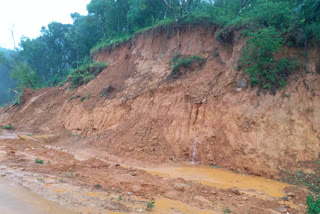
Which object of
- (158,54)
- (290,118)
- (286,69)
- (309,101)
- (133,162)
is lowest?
(133,162)

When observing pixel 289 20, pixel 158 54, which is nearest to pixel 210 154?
pixel 289 20

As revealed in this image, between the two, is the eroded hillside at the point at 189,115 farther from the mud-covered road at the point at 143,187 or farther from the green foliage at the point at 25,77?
the green foliage at the point at 25,77

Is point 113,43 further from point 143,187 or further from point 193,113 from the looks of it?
point 143,187

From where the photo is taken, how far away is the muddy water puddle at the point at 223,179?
5438 millimetres

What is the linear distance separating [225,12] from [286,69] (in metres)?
6.38

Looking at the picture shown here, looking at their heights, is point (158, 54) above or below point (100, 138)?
above

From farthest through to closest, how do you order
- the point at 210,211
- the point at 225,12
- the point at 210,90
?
the point at 225,12, the point at 210,90, the point at 210,211

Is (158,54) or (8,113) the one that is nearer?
(158,54)

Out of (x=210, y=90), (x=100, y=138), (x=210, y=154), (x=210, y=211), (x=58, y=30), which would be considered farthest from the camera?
(x=58, y=30)

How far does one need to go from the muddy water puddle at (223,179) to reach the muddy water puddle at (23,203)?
131 inches

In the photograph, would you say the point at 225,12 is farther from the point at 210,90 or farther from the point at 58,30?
the point at 58,30

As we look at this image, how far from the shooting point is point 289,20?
8.04 metres

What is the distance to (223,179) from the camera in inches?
240

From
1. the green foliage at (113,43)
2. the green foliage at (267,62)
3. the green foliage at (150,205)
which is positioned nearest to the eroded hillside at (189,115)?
the green foliage at (267,62)
